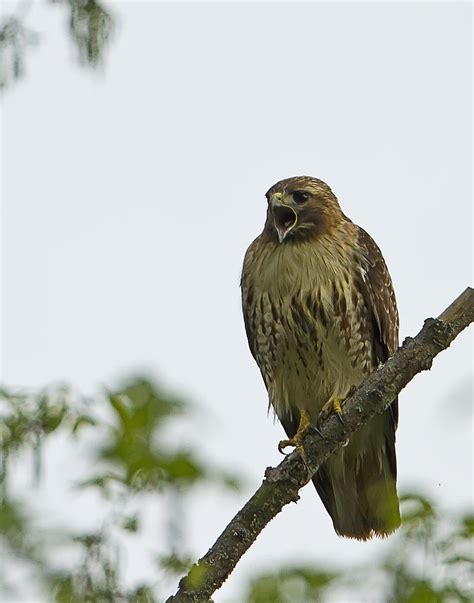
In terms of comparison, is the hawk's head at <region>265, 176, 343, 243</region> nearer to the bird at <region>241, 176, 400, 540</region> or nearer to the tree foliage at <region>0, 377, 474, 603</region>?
the bird at <region>241, 176, 400, 540</region>

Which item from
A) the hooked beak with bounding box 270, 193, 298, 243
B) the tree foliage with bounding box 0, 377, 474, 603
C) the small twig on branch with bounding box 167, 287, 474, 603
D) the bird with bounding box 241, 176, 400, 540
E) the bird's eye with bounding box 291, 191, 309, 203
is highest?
the bird's eye with bounding box 291, 191, 309, 203

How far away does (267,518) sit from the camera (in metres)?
4.23

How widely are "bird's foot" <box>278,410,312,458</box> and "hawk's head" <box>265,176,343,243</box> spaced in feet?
3.44

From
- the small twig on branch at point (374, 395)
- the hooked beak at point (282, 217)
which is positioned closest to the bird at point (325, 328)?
the hooked beak at point (282, 217)

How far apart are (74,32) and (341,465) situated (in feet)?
11.0

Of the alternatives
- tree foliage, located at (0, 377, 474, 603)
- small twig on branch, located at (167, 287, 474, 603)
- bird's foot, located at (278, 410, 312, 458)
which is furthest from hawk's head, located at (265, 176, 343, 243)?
tree foliage, located at (0, 377, 474, 603)

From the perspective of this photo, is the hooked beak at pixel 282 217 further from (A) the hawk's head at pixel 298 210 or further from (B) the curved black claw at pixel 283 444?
(B) the curved black claw at pixel 283 444

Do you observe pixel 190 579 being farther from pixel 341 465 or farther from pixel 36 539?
pixel 341 465

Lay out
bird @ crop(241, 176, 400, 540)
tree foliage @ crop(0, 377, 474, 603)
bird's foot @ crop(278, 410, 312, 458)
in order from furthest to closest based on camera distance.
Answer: bird @ crop(241, 176, 400, 540), bird's foot @ crop(278, 410, 312, 458), tree foliage @ crop(0, 377, 474, 603)

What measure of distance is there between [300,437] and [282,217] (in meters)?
1.87

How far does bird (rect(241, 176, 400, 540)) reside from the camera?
6160mm

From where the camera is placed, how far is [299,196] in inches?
261

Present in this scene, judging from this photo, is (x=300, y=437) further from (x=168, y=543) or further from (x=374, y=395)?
(x=168, y=543)

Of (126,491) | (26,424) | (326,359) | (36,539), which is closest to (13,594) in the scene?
(36,539)
